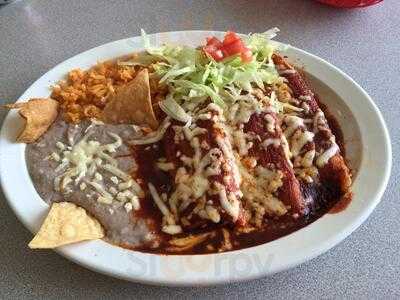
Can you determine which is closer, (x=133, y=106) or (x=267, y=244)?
(x=267, y=244)

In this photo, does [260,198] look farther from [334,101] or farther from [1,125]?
[1,125]

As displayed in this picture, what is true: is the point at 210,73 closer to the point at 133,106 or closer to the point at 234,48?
the point at 234,48

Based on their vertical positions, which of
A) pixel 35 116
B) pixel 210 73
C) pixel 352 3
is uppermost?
pixel 35 116

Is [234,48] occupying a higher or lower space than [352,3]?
higher

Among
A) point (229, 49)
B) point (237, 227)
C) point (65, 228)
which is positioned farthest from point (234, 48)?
point (65, 228)

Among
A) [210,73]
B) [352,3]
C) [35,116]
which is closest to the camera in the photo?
[35,116]

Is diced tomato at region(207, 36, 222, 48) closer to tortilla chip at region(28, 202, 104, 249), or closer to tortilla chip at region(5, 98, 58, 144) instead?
tortilla chip at region(5, 98, 58, 144)

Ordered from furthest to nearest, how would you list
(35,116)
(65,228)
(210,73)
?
(210,73) < (35,116) < (65,228)
